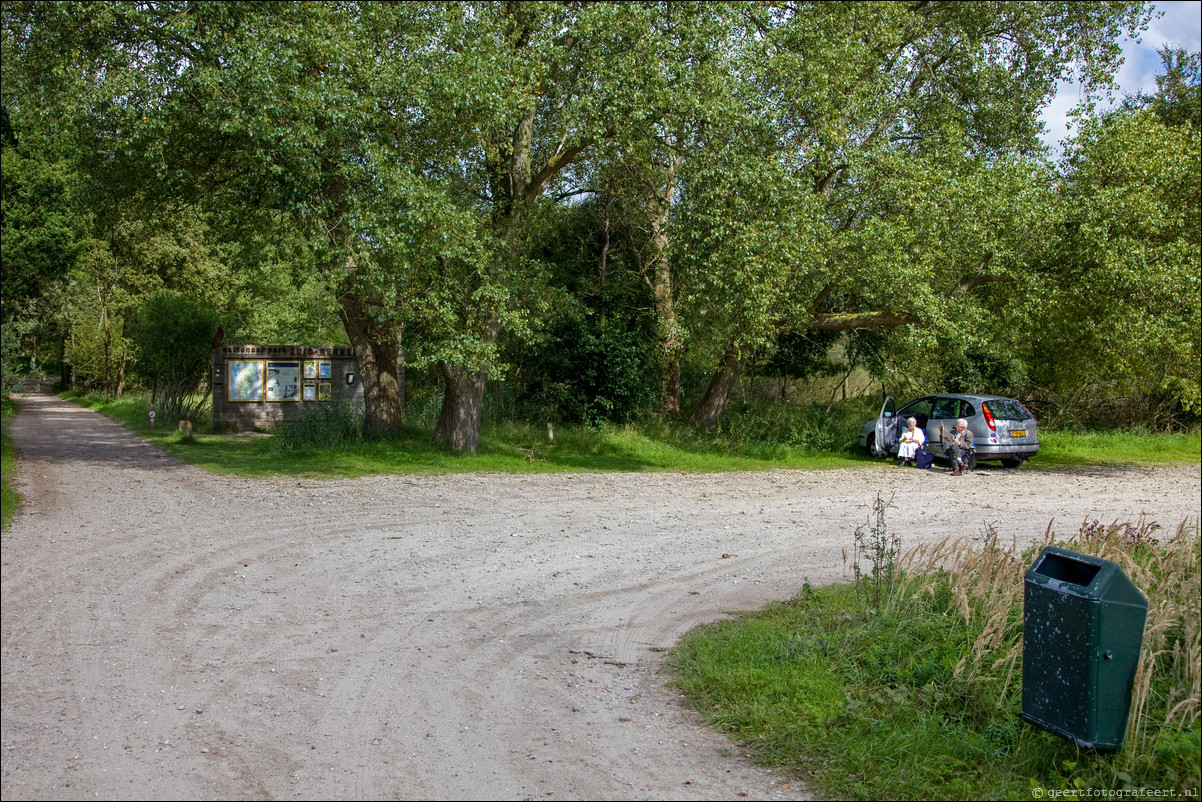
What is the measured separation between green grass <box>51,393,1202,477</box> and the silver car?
0.64 metres

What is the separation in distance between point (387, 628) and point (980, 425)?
16.6 metres

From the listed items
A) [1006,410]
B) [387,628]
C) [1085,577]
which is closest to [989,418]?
[1006,410]

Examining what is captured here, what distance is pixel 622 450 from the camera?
22281 mm

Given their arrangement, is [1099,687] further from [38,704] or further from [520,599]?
[38,704]

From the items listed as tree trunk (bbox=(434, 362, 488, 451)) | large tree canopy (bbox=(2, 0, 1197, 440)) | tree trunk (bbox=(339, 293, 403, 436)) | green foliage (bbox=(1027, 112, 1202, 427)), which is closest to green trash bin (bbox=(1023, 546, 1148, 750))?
large tree canopy (bbox=(2, 0, 1197, 440))

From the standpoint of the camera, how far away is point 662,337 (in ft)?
Answer: 77.2

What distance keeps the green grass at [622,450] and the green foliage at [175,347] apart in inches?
39.3

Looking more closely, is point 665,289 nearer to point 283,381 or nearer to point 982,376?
point 982,376

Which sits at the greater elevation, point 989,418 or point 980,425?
point 989,418

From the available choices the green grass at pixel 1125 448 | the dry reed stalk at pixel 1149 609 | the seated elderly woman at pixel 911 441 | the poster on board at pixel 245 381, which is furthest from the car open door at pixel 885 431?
the poster on board at pixel 245 381

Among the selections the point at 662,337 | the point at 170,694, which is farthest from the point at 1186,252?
the point at 170,694

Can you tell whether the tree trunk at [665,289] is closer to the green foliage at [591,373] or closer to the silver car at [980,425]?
the green foliage at [591,373]

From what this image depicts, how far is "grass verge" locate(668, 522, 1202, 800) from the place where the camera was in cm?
469

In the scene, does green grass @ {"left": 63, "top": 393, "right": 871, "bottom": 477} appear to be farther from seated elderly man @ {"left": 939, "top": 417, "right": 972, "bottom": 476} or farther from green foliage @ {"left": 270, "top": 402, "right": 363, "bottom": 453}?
seated elderly man @ {"left": 939, "top": 417, "right": 972, "bottom": 476}
